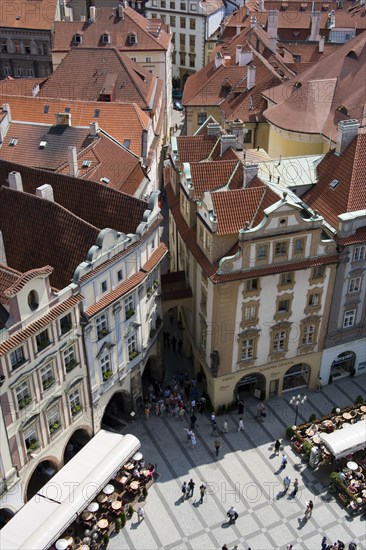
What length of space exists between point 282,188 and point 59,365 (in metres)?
21.9

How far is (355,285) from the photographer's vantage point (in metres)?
51.4

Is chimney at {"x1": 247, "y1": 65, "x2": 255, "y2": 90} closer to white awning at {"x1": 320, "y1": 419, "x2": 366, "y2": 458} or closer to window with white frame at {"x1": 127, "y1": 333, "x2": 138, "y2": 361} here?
window with white frame at {"x1": 127, "y1": 333, "x2": 138, "y2": 361}

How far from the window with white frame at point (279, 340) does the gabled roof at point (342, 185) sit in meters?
9.32

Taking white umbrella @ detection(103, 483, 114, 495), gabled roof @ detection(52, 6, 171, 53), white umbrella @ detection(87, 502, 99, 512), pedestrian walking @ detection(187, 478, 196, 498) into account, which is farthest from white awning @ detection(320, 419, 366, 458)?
gabled roof @ detection(52, 6, 171, 53)

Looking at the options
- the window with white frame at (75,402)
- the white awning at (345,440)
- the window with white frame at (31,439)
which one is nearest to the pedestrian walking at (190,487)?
the window with white frame at (75,402)

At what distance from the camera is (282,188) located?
50438 mm

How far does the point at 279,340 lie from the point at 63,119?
2988cm

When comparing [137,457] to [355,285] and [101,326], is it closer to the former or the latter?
[101,326]

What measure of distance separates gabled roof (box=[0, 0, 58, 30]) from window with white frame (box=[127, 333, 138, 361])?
244 ft

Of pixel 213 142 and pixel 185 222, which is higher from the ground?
pixel 213 142

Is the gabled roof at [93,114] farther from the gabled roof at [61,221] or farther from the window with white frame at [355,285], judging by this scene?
the window with white frame at [355,285]

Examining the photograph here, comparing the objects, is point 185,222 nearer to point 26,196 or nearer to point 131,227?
point 131,227

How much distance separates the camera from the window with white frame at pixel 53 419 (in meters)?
42.3

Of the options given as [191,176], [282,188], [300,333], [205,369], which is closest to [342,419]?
[300,333]
